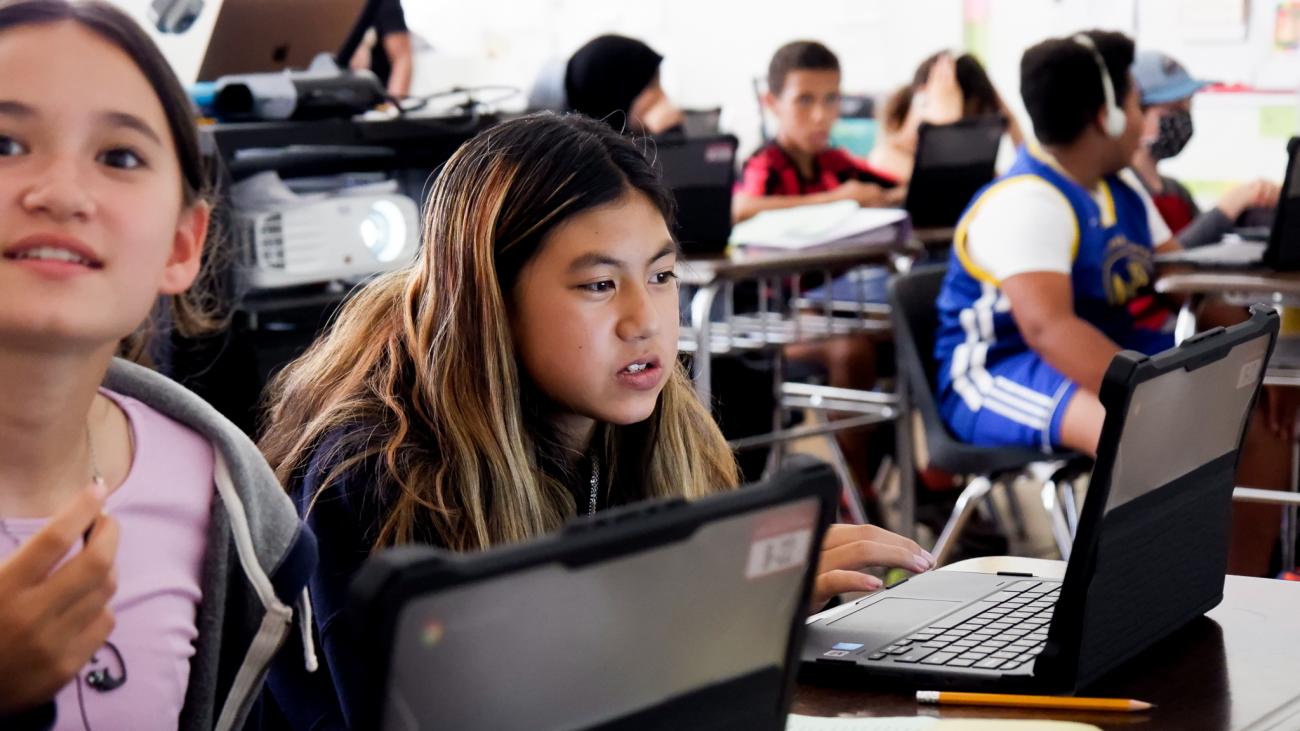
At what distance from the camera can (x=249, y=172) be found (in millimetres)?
2695

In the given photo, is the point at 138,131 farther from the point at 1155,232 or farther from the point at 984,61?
the point at 984,61

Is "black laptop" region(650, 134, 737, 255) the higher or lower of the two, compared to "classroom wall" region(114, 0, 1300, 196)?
lower

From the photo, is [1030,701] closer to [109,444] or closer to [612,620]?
[612,620]

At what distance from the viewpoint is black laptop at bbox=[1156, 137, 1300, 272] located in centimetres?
294

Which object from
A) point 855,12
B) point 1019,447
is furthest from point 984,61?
point 1019,447

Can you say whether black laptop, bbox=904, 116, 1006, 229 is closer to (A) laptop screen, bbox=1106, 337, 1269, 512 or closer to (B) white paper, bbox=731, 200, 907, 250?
(B) white paper, bbox=731, 200, 907, 250

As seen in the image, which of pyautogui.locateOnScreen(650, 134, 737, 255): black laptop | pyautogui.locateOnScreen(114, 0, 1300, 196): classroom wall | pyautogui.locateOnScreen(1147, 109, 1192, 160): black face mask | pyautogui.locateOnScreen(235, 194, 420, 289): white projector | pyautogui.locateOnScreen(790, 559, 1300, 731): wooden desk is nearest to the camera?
pyautogui.locateOnScreen(790, 559, 1300, 731): wooden desk

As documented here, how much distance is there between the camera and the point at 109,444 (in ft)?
3.36

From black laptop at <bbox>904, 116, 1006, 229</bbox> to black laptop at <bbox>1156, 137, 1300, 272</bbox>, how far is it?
132cm

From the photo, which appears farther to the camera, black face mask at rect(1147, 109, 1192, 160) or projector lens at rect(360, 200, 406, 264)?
black face mask at rect(1147, 109, 1192, 160)

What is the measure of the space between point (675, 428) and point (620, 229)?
219 mm

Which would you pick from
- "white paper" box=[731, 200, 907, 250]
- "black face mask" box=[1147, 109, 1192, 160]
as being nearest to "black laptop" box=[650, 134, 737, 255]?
"white paper" box=[731, 200, 907, 250]

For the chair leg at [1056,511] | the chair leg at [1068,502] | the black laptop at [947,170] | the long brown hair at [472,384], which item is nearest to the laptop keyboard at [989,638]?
the long brown hair at [472,384]

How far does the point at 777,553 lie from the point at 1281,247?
2.48 metres
